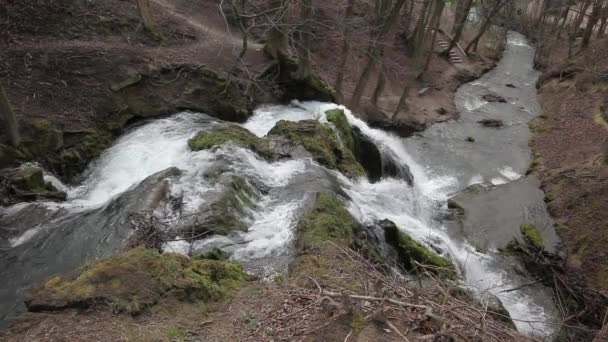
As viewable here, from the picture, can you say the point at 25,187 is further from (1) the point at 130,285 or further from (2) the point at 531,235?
(2) the point at 531,235

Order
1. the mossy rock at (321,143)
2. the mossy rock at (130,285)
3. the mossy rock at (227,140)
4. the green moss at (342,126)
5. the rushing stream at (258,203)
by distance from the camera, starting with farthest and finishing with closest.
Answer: the green moss at (342,126)
the mossy rock at (321,143)
the mossy rock at (227,140)
the rushing stream at (258,203)
the mossy rock at (130,285)

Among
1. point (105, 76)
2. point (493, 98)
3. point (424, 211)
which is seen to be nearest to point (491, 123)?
point (493, 98)

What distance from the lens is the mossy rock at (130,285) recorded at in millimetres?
4875

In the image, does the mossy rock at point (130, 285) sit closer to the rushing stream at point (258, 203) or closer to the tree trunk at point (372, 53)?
the rushing stream at point (258, 203)

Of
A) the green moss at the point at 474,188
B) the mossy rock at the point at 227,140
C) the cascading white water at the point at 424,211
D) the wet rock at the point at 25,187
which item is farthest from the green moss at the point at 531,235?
the wet rock at the point at 25,187


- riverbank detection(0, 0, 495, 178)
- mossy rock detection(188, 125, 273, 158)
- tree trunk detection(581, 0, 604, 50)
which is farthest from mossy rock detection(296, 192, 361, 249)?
tree trunk detection(581, 0, 604, 50)

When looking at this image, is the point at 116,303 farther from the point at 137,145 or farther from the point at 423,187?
the point at 423,187

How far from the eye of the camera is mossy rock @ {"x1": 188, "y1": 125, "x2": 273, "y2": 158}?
36.1ft

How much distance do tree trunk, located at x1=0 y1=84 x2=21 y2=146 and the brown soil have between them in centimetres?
669

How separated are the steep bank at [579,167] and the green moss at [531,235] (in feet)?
1.99

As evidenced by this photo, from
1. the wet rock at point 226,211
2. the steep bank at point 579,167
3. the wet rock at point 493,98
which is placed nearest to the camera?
the wet rock at point 226,211

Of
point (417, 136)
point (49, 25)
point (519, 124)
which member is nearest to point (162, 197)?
point (49, 25)

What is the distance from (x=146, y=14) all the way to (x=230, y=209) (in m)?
10.4

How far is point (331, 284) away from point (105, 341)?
2.54 meters
